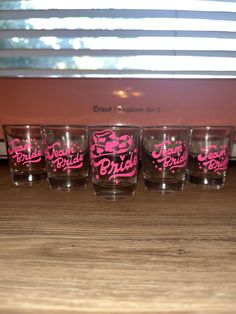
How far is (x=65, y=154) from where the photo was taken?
684 millimetres

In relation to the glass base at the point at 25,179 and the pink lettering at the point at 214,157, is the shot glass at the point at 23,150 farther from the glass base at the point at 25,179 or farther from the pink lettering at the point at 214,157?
the pink lettering at the point at 214,157

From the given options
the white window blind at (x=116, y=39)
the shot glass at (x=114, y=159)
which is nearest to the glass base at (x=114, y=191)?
the shot glass at (x=114, y=159)

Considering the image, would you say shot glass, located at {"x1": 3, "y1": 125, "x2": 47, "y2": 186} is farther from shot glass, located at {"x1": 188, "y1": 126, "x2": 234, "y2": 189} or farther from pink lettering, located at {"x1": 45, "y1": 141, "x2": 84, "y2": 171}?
shot glass, located at {"x1": 188, "y1": 126, "x2": 234, "y2": 189}

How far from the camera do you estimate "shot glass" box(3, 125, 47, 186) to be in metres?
0.73

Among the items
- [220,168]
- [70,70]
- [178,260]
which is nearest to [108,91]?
[70,70]

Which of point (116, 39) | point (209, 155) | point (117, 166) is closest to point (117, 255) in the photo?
point (117, 166)

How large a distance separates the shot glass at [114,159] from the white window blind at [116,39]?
1.04 feet

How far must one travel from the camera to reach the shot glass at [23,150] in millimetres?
727

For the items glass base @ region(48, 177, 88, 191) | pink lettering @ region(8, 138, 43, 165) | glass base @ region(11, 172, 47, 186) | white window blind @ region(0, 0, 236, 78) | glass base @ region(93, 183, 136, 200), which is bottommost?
glass base @ region(11, 172, 47, 186)

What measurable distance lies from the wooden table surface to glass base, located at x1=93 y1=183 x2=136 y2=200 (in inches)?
0.7

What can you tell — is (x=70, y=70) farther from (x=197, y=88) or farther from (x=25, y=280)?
(x=25, y=280)

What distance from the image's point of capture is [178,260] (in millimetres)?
390

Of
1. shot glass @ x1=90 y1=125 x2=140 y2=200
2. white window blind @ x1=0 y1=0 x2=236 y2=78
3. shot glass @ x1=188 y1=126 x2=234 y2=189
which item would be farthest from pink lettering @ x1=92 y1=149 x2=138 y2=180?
white window blind @ x1=0 y1=0 x2=236 y2=78

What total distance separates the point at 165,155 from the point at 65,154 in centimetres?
16
